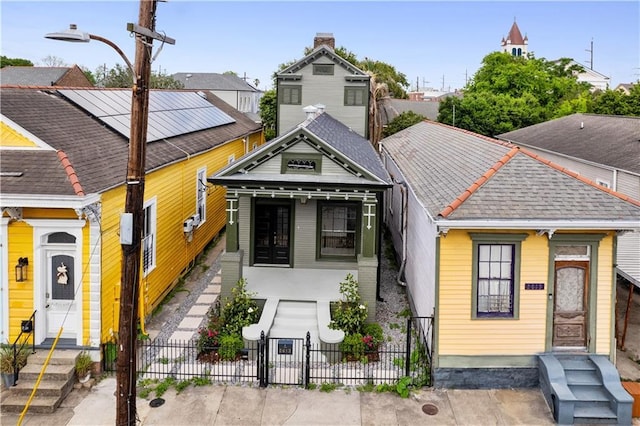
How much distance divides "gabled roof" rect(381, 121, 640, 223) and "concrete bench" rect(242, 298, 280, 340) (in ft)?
14.7

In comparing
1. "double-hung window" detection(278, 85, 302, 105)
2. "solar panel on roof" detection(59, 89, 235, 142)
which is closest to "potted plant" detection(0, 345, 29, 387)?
"solar panel on roof" detection(59, 89, 235, 142)

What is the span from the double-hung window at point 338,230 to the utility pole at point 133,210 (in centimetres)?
849

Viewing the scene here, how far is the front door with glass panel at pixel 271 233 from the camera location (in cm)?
1596

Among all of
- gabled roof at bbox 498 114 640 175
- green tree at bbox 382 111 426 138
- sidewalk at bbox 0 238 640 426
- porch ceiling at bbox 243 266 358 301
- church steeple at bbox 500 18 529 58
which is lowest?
sidewalk at bbox 0 238 640 426

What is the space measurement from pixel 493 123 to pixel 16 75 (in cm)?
4366

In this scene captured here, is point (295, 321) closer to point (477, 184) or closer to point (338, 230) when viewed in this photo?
point (338, 230)

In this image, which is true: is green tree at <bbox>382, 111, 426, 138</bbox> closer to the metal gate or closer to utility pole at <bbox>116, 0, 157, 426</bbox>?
the metal gate

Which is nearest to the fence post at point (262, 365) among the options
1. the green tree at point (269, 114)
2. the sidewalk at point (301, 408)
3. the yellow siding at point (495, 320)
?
the sidewalk at point (301, 408)

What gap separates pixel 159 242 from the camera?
49.0 feet

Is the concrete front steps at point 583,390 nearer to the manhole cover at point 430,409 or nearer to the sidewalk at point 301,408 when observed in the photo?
the sidewalk at point 301,408

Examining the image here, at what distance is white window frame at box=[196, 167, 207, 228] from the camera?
63.4 feet

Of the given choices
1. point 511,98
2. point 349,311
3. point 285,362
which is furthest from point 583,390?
point 511,98

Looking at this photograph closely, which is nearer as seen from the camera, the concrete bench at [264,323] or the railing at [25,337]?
the railing at [25,337]

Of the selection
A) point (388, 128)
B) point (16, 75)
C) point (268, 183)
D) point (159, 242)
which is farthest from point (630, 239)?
point (16, 75)
